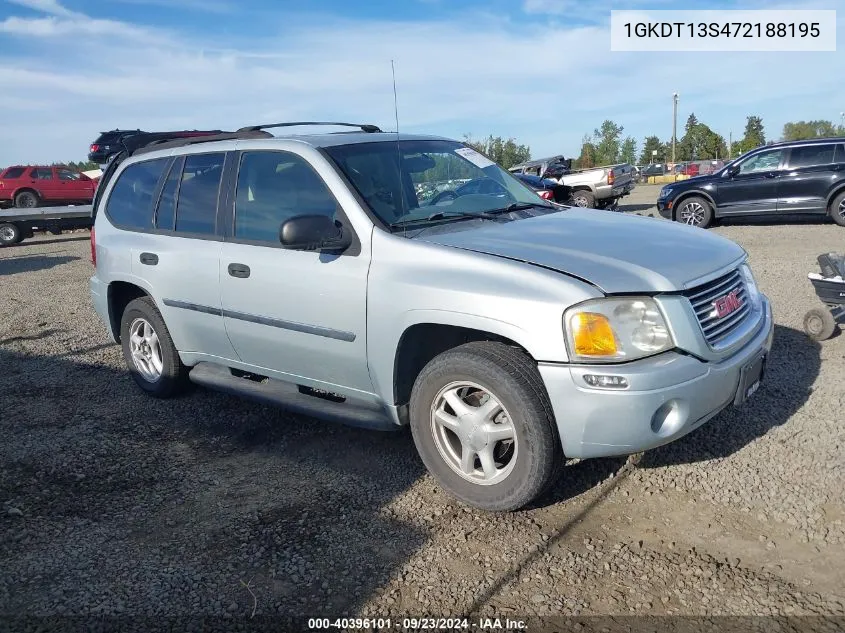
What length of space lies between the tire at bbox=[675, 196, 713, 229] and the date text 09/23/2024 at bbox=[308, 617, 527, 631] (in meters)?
12.8

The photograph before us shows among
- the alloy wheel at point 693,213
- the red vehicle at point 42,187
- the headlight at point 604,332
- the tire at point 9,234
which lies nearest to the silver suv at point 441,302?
the headlight at point 604,332

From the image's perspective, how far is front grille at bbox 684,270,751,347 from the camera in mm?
3193

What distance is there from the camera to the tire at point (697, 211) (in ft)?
46.2

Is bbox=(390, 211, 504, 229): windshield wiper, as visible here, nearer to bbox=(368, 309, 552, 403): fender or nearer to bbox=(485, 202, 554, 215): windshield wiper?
bbox=(485, 202, 554, 215): windshield wiper

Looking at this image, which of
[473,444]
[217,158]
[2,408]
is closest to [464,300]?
[473,444]

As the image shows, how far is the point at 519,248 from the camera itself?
11.0ft

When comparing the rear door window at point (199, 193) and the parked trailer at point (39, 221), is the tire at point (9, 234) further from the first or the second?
the rear door window at point (199, 193)

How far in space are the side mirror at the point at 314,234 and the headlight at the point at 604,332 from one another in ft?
4.30

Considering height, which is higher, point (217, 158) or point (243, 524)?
point (217, 158)

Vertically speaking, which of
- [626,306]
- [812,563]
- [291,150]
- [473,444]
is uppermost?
[291,150]

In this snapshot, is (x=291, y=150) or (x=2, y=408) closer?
(x=291, y=150)

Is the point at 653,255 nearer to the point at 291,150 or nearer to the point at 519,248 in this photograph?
the point at 519,248

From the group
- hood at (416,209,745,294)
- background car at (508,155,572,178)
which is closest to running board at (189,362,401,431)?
hood at (416,209,745,294)

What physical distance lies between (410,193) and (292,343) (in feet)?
3.54
